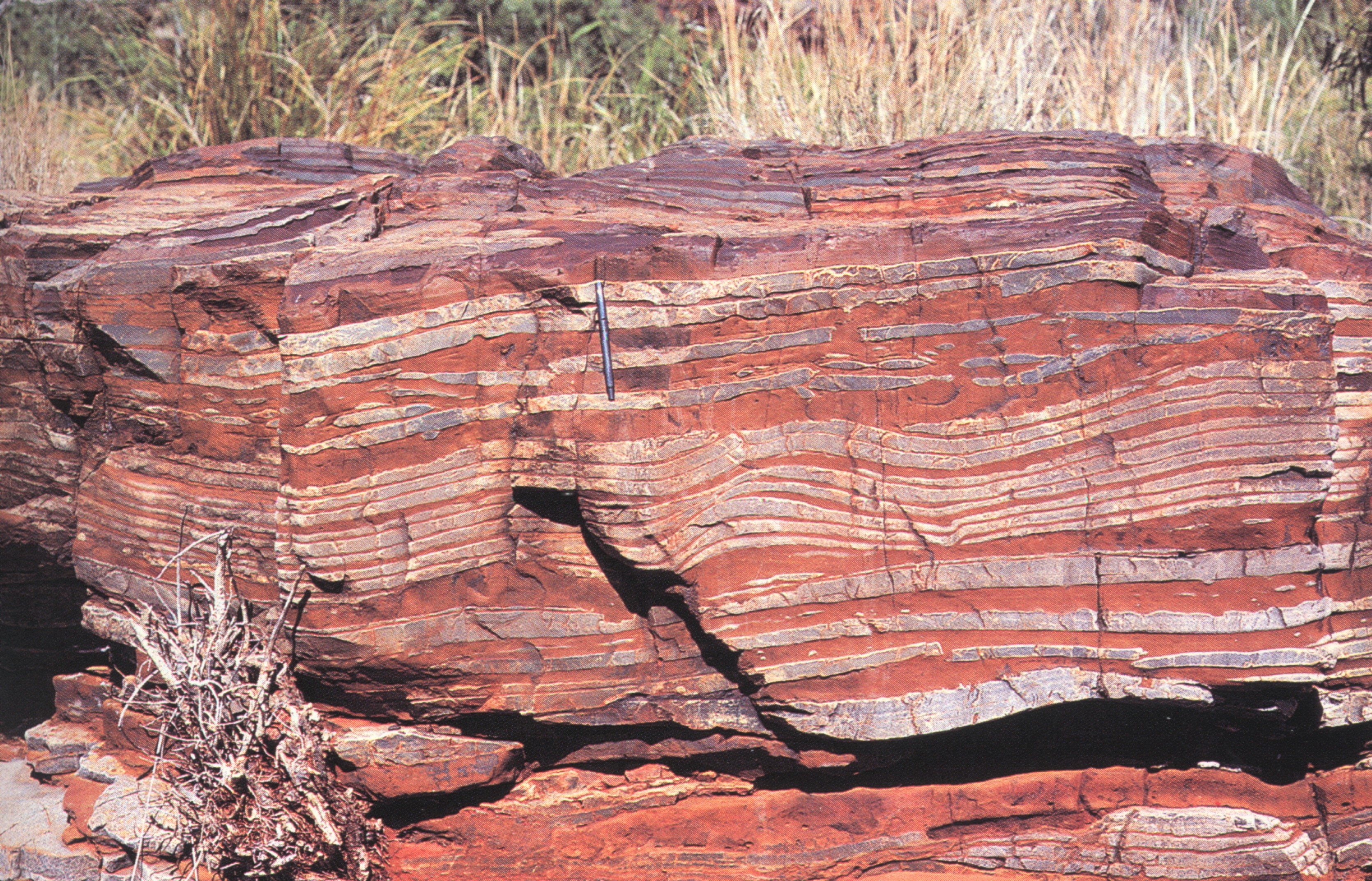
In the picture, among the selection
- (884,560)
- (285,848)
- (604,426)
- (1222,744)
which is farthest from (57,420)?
(1222,744)

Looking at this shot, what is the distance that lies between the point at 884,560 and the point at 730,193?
48.1 inches

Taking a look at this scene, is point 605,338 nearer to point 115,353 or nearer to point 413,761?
point 413,761

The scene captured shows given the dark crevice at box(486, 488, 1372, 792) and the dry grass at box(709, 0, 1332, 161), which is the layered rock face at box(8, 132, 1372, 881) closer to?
the dark crevice at box(486, 488, 1372, 792)

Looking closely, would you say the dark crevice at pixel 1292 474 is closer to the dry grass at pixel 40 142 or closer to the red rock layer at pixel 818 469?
the red rock layer at pixel 818 469

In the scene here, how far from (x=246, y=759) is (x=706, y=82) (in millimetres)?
4366

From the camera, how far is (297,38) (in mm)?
6223

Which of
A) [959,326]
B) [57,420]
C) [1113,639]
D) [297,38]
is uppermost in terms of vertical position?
[297,38]

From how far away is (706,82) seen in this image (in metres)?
5.89

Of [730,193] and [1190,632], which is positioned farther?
[730,193]

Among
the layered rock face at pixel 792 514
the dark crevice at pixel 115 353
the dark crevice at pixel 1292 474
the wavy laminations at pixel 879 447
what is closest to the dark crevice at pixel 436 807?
the layered rock face at pixel 792 514

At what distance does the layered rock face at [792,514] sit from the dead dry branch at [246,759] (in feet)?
0.32

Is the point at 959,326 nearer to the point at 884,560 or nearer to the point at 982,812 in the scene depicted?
the point at 884,560

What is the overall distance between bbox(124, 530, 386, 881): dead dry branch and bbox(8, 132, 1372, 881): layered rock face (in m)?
0.10

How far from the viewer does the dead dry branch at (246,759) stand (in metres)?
2.71
